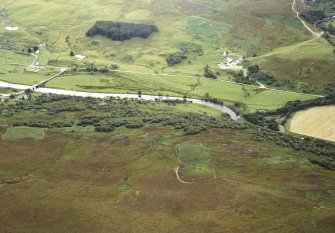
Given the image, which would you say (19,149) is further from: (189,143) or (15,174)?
(189,143)

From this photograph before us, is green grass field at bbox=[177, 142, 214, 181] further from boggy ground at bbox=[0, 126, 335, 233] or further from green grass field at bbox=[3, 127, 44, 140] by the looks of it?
green grass field at bbox=[3, 127, 44, 140]

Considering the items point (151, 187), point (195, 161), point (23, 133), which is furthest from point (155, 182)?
point (23, 133)

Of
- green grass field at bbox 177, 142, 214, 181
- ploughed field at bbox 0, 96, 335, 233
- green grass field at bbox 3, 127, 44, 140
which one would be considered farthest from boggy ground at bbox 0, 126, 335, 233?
green grass field at bbox 3, 127, 44, 140

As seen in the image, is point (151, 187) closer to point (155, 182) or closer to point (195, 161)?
point (155, 182)

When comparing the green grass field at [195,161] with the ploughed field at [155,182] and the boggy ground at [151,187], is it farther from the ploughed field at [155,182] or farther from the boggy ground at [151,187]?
the boggy ground at [151,187]

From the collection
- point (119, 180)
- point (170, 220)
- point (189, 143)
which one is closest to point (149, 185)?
point (119, 180)

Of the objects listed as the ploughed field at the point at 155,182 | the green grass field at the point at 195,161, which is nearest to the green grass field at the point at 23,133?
the ploughed field at the point at 155,182
